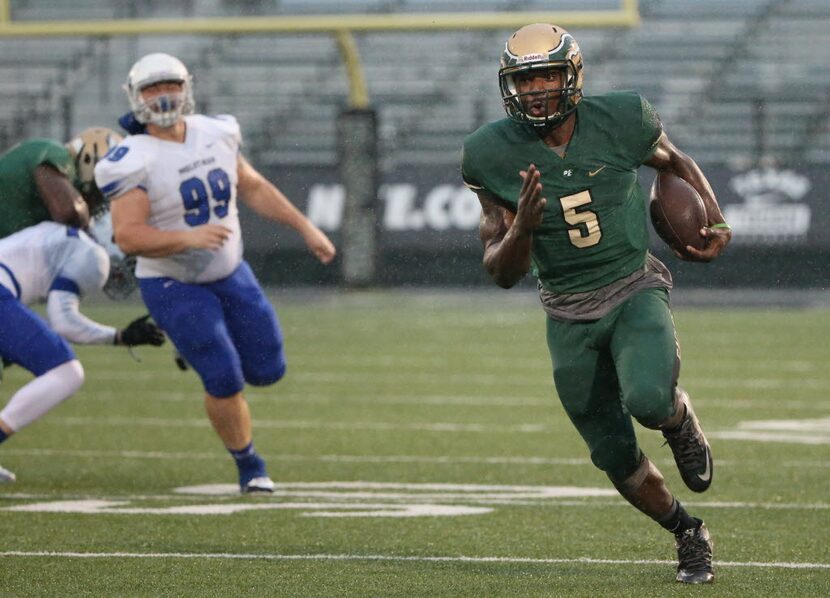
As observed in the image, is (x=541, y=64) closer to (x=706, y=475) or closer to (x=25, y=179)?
(x=706, y=475)

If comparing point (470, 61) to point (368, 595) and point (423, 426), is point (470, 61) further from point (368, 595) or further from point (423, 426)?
point (368, 595)

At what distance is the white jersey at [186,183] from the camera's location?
19.9 feet

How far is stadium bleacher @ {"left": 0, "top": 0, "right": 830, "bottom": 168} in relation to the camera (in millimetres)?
19703

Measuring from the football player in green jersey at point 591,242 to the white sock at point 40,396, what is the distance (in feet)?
7.50

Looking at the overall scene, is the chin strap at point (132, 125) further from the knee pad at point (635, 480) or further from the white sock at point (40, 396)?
the knee pad at point (635, 480)

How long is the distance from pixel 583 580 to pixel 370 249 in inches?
508

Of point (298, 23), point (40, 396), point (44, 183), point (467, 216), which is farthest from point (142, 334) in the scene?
point (467, 216)

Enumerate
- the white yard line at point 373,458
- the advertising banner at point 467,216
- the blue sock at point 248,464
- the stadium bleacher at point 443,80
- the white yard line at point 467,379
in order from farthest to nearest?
the stadium bleacher at point 443,80, the advertising banner at point 467,216, the white yard line at point 467,379, the white yard line at point 373,458, the blue sock at point 248,464

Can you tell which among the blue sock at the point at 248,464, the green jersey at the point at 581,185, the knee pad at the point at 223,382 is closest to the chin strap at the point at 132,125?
the knee pad at the point at 223,382

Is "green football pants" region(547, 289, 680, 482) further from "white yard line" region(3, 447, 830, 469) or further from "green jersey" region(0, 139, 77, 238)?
"green jersey" region(0, 139, 77, 238)

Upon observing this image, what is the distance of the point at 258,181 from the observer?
661 centimetres

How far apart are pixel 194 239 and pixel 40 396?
0.87 m

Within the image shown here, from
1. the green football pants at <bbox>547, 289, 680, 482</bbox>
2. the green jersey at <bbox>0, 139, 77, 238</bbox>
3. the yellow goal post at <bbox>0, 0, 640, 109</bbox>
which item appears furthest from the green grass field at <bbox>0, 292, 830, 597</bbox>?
the yellow goal post at <bbox>0, 0, 640, 109</bbox>

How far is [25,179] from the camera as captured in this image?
666 cm
